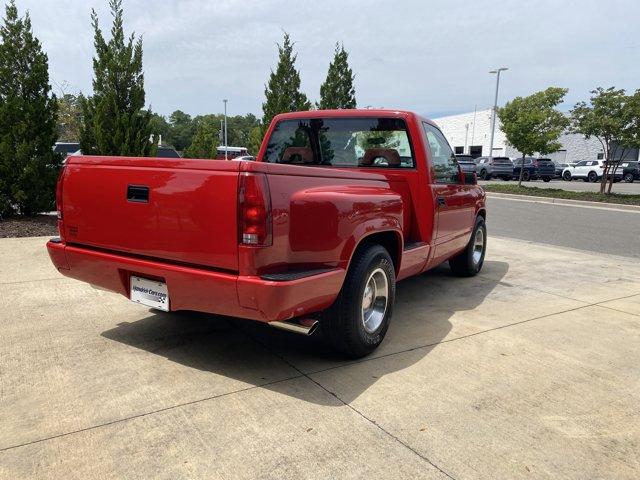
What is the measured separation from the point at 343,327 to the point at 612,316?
3146mm

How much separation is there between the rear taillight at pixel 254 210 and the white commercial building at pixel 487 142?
167ft

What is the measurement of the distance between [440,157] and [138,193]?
315 cm

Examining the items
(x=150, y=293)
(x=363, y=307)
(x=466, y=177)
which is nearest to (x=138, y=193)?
(x=150, y=293)

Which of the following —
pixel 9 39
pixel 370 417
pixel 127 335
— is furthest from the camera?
pixel 9 39

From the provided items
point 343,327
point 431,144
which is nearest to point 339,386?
point 343,327

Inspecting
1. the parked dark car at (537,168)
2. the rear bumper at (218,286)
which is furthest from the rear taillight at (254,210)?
the parked dark car at (537,168)

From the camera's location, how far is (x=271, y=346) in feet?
13.0

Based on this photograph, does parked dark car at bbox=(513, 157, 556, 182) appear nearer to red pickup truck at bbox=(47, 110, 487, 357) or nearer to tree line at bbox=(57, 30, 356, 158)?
tree line at bbox=(57, 30, 356, 158)

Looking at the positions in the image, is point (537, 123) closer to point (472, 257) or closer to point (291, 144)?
point (472, 257)

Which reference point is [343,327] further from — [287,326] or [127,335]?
[127,335]

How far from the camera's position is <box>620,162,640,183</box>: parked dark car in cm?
3700

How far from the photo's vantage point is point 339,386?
3277 millimetres

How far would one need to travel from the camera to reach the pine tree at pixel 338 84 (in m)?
18.3

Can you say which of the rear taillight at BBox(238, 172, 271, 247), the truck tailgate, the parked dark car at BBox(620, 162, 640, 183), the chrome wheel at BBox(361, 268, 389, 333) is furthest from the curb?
the parked dark car at BBox(620, 162, 640, 183)
